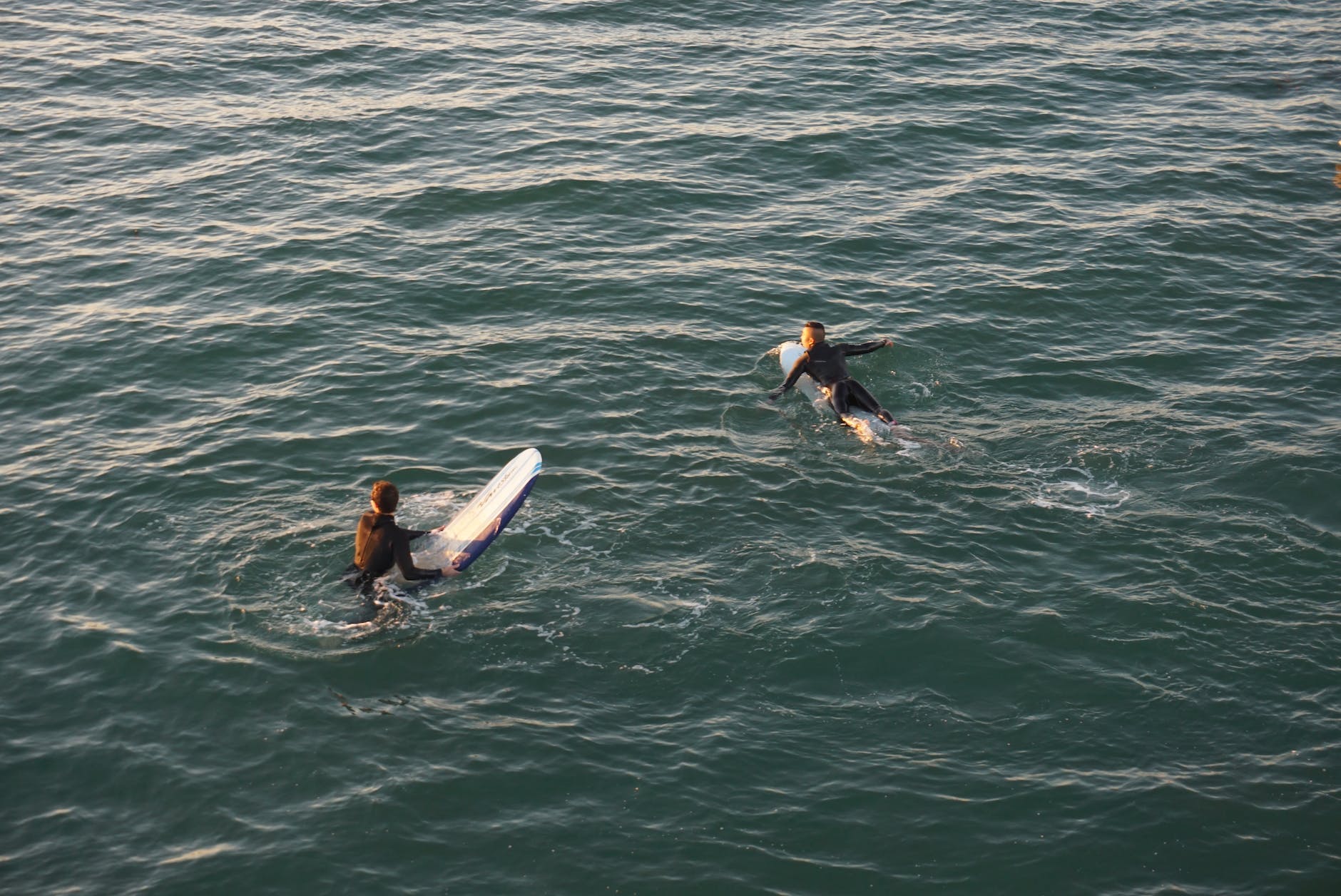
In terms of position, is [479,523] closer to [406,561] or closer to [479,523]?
[479,523]

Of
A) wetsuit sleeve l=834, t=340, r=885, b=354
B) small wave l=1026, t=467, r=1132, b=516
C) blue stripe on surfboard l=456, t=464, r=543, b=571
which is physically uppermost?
wetsuit sleeve l=834, t=340, r=885, b=354

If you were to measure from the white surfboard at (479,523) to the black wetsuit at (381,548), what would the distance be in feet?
1.71

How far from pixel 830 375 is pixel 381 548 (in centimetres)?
830

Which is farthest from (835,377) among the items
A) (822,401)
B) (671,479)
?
(671,479)

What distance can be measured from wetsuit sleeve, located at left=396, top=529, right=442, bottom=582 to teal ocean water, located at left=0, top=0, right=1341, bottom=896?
400 mm

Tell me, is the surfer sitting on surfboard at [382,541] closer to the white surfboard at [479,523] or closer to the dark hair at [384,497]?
the dark hair at [384,497]

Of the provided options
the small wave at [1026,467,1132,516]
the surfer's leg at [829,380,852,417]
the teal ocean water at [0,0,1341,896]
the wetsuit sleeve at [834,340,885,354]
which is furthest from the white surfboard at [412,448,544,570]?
the small wave at [1026,467,1132,516]

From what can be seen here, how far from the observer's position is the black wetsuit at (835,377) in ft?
63.1

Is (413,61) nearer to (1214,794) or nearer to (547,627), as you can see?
(547,627)

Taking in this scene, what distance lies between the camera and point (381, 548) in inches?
587

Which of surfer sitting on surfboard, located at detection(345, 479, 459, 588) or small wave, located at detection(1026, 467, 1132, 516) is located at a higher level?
surfer sitting on surfboard, located at detection(345, 479, 459, 588)

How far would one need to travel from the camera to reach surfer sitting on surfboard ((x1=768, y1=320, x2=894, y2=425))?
19219mm

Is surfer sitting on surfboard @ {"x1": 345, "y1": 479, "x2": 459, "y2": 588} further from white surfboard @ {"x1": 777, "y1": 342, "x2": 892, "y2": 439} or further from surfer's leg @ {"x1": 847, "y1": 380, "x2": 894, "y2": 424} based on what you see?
surfer's leg @ {"x1": 847, "y1": 380, "x2": 894, "y2": 424}

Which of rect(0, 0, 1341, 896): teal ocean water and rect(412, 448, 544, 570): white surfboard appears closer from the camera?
rect(0, 0, 1341, 896): teal ocean water
